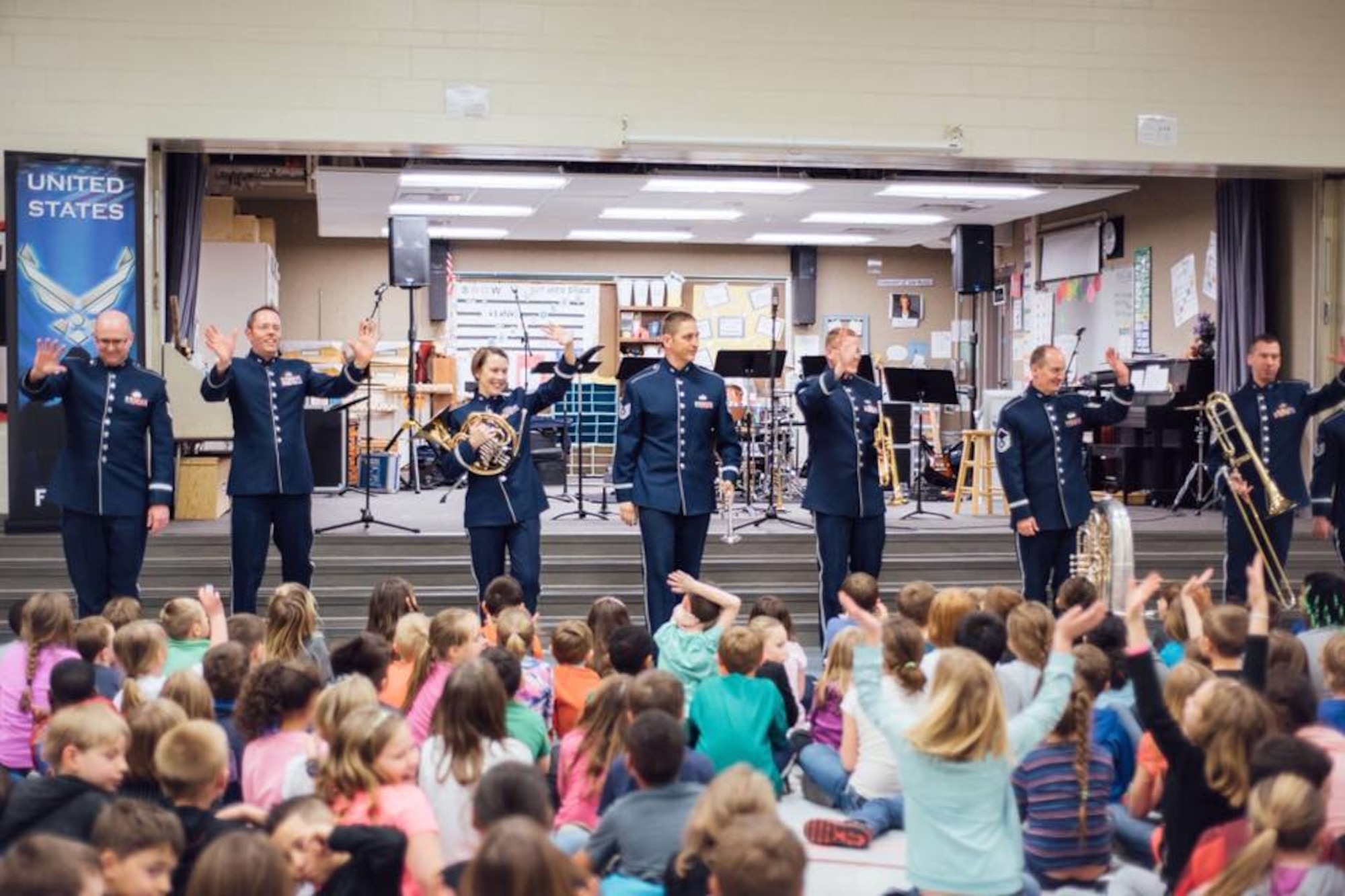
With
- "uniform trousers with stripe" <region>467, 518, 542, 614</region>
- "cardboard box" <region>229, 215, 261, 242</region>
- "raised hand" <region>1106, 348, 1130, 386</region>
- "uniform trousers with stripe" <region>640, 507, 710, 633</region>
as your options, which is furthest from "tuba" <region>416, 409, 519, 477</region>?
"cardboard box" <region>229, 215, 261, 242</region>

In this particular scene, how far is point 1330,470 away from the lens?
26.1ft

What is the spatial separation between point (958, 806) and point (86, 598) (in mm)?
4752

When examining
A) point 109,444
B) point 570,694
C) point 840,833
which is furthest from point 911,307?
point 840,833

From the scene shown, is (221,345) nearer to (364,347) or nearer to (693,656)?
(364,347)

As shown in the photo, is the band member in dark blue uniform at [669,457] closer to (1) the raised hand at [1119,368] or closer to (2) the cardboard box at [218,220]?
(1) the raised hand at [1119,368]

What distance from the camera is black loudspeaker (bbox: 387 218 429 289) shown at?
1191 cm

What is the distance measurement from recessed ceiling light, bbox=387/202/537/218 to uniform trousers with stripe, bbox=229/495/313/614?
6.20m

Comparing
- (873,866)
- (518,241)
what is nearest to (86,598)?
(873,866)

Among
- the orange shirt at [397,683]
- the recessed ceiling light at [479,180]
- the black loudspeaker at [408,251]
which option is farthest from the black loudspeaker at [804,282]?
the orange shirt at [397,683]

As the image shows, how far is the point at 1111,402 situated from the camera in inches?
301

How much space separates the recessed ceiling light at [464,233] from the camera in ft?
50.2

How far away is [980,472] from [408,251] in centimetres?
469

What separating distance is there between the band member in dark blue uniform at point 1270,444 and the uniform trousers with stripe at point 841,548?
1.87m

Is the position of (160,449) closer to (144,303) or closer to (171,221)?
(144,303)
